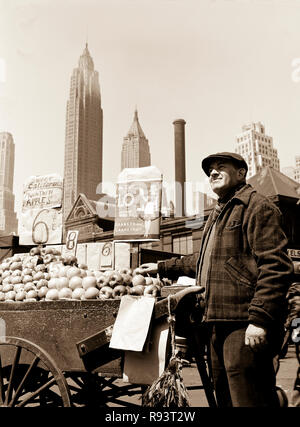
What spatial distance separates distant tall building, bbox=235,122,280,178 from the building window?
733 cm

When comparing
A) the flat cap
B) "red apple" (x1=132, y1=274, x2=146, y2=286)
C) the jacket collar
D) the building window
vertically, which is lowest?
"red apple" (x1=132, y1=274, x2=146, y2=286)

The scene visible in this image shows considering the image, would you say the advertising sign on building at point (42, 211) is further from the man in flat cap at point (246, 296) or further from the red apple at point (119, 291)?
the man in flat cap at point (246, 296)

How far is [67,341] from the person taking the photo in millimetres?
3256

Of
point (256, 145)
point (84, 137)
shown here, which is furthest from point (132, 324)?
point (84, 137)

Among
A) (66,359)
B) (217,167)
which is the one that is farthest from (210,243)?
(66,359)

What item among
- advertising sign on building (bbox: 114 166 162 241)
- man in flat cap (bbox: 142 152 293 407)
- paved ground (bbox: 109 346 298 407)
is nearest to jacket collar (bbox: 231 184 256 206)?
man in flat cap (bbox: 142 152 293 407)

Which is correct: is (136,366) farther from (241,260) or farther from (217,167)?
(217,167)

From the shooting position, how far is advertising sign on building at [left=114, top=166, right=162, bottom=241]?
11062 mm

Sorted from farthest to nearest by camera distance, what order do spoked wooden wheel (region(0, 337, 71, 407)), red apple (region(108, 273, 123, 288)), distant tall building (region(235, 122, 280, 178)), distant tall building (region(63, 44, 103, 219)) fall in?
distant tall building (region(63, 44, 103, 219)) → distant tall building (region(235, 122, 280, 178)) → red apple (region(108, 273, 123, 288)) → spoked wooden wheel (region(0, 337, 71, 407))

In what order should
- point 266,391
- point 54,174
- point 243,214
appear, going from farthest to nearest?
point 54,174
point 243,214
point 266,391

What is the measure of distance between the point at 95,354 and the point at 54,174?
740 centimetres

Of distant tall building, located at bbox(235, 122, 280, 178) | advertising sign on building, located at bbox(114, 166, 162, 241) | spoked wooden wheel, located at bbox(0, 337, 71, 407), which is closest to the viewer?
spoked wooden wheel, located at bbox(0, 337, 71, 407)

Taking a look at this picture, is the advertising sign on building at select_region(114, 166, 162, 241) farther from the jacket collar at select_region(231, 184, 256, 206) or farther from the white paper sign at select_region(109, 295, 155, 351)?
the jacket collar at select_region(231, 184, 256, 206)
